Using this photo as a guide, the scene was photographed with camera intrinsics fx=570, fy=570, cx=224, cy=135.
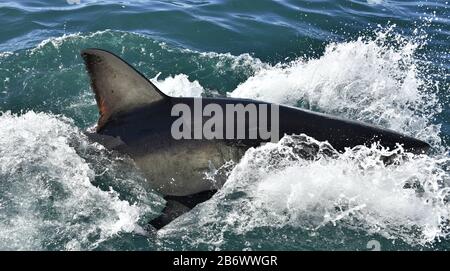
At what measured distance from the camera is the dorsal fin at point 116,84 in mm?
5457

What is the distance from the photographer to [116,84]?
18.2 feet

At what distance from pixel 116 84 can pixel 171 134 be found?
0.73 metres

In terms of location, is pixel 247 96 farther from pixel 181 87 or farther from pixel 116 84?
pixel 116 84

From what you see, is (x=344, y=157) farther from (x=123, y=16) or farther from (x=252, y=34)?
(x=123, y=16)

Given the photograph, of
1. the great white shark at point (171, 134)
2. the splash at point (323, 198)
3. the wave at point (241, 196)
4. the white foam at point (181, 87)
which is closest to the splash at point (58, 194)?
the wave at point (241, 196)

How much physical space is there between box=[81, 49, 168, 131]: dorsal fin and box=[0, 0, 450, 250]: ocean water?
52 centimetres

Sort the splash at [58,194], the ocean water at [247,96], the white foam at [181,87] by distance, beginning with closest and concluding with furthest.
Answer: the splash at [58,194]
the ocean water at [247,96]
the white foam at [181,87]

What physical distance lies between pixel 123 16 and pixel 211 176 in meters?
6.76

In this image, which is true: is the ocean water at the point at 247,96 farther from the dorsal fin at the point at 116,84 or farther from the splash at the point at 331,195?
the dorsal fin at the point at 116,84

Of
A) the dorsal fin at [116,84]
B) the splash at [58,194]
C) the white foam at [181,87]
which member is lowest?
the splash at [58,194]

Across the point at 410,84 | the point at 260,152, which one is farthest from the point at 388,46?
the point at 260,152

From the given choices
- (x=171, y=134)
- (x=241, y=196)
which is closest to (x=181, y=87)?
(x=171, y=134)

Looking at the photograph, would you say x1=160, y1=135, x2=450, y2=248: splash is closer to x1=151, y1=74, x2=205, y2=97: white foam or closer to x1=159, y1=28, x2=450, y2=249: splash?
x1=159, y1=28, x2=450, y2=249: splash

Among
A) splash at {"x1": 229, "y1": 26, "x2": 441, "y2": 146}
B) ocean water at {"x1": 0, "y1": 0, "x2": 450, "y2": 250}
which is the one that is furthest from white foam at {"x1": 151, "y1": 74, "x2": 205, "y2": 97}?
splash at {"x1": 229, "y1": 26, "x2": 441, "y2": 146}
